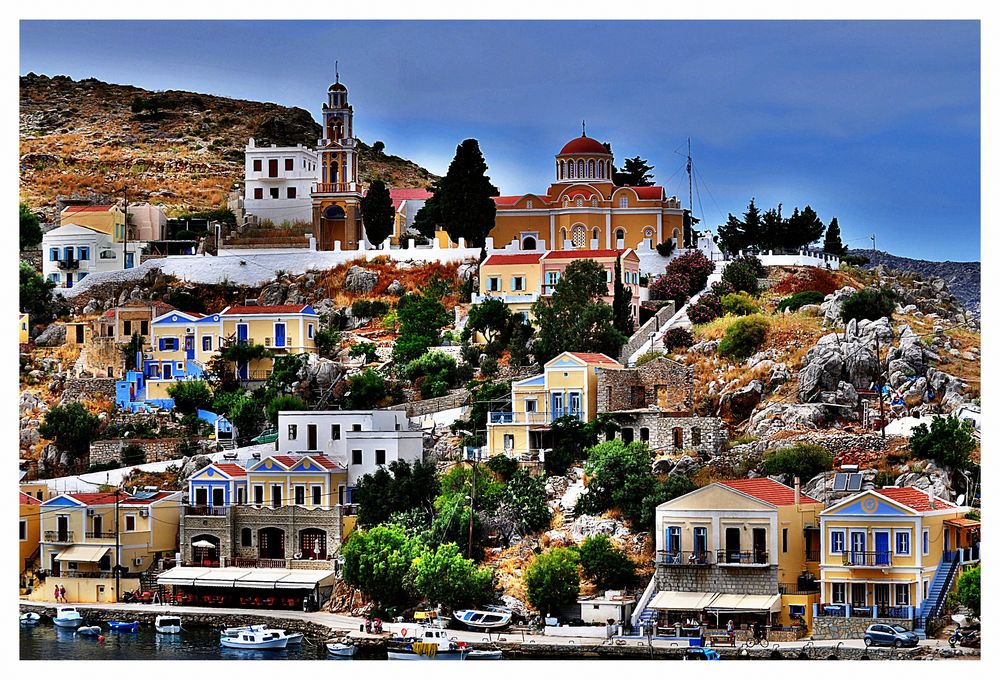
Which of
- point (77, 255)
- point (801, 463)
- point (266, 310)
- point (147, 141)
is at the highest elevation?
point (147, 141)

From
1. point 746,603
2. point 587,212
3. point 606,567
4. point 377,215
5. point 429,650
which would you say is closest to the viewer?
point 429,650

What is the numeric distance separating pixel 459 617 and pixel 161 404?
14647 mm

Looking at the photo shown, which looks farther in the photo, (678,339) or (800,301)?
(800,301)

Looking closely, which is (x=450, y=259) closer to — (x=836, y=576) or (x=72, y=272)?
(x=72, y=272)

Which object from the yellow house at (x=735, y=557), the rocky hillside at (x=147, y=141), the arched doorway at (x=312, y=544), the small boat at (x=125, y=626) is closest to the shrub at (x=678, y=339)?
the yellow house at (x=735, y=557)

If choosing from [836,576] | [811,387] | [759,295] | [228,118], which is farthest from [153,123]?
[836,576]

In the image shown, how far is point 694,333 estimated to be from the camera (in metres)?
47.8

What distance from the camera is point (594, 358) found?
44.8m

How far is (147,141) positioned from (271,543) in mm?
39547

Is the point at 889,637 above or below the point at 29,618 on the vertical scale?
below

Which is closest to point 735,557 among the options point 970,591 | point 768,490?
point 768,490

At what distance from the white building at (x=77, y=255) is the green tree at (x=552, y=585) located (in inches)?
893

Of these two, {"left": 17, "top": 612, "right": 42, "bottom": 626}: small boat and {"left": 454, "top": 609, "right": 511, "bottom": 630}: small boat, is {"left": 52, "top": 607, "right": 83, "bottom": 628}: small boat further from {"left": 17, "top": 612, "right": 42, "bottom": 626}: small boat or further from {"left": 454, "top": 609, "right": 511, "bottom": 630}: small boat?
{"left": 454, "top": 609, "right": 511, "bottom": 630}: small boat

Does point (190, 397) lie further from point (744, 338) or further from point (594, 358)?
point (744, 338)
